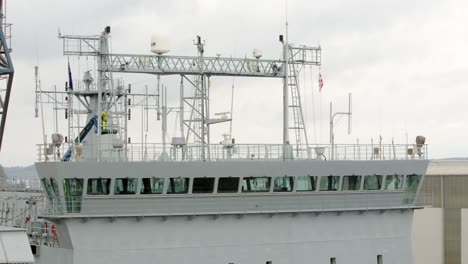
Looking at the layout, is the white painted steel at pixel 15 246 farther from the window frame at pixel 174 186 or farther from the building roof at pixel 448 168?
the building roof at pixel 448 168

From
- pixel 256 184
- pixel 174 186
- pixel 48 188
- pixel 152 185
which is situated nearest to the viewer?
pixel 152 185

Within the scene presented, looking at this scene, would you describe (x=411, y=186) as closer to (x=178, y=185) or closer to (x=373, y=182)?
(x=373, y=182)

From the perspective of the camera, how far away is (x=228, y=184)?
33469mm

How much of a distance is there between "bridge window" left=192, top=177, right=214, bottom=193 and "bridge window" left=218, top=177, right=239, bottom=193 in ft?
1.12

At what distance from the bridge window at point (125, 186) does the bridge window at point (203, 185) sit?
7.19 ft

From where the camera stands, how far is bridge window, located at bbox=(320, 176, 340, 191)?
35031mm

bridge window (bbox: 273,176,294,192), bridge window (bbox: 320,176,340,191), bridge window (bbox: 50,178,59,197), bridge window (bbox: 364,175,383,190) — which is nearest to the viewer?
bridge window (bbox: 50,178,59,197)

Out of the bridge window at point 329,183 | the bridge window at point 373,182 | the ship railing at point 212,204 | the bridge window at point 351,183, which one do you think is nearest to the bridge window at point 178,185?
the ship railing at point 212,204

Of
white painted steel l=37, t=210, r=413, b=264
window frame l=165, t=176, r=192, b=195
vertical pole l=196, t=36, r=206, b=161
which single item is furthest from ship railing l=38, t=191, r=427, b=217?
vertical pole l=196, t=36, r=206, b=161

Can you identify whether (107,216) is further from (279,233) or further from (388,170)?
(388,170)

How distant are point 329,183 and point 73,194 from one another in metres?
9.91

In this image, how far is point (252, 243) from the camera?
112 feet

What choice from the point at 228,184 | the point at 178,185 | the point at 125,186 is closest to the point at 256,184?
the point at 228,184

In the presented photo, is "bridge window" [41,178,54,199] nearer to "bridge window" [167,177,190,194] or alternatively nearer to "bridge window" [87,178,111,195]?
"bridge window" [87,178,111,195]
